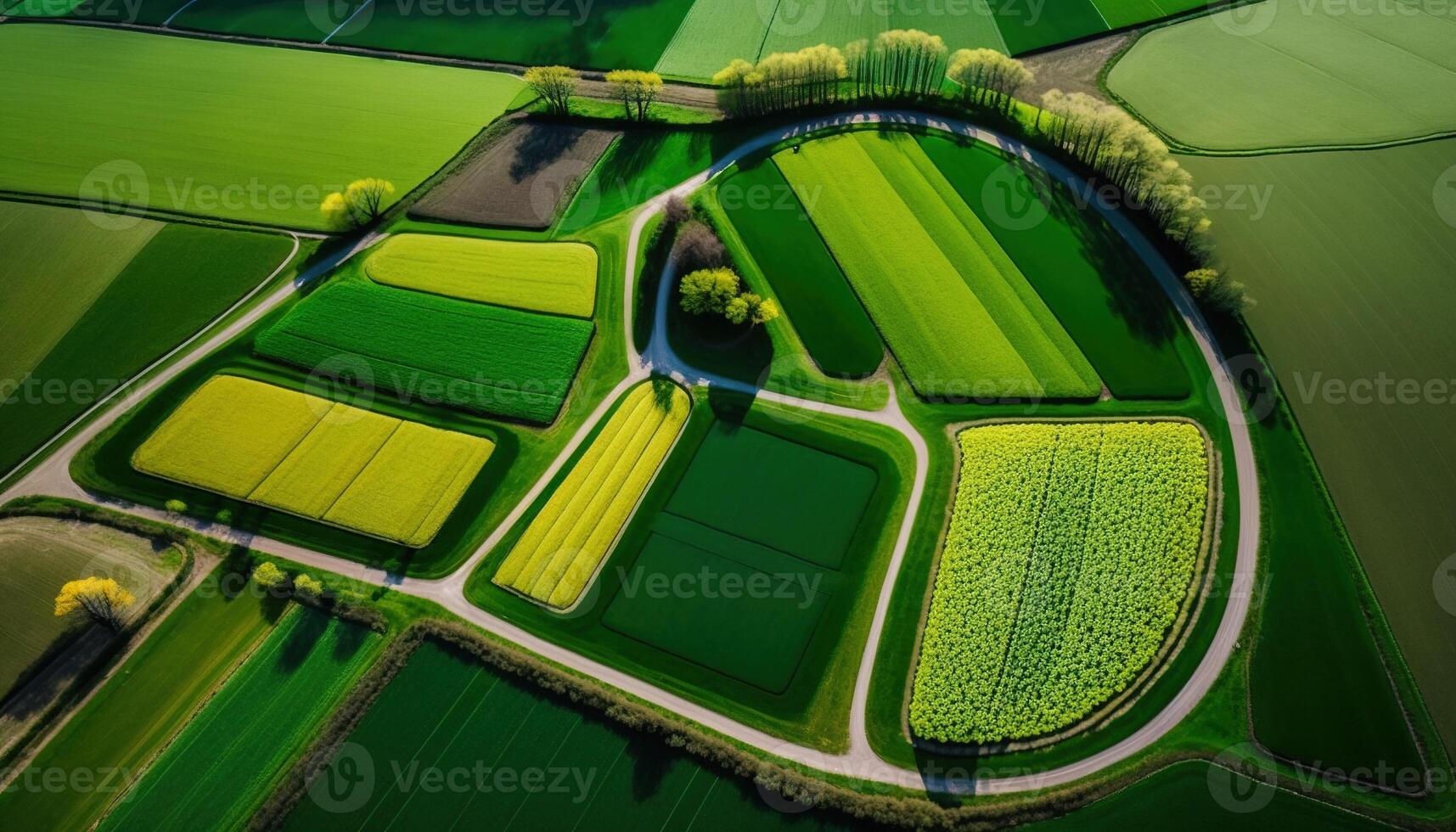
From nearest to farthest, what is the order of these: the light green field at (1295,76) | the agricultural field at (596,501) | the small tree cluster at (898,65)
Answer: the agricultural field at (596,501) → the light green field at (1295,76) → the small tree cluster at (898,65)

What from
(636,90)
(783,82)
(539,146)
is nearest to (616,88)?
(636,90)

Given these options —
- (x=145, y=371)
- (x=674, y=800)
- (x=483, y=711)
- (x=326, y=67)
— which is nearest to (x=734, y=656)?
(x=674, y=800)

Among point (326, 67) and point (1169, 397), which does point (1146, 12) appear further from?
point (326, 67)

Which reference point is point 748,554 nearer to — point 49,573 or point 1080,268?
point 1080,268

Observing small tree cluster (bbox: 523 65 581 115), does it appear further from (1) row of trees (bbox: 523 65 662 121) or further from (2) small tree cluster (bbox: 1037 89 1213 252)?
(2) small tree cluster (bbox: 1037 89 1213 252)

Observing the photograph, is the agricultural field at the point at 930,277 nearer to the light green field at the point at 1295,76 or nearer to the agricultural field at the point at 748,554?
the agricultural field at the point at 748,554

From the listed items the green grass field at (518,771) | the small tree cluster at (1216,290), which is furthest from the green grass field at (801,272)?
the green grass field at (518,771)
